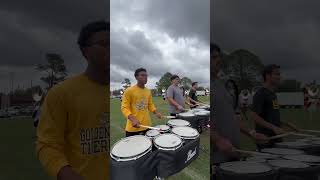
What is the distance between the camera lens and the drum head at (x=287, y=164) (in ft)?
5.87

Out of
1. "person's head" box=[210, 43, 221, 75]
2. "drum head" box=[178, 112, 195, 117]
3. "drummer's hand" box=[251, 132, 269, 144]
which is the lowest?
"drummer's hand" box=[251, 132, 269, 144]

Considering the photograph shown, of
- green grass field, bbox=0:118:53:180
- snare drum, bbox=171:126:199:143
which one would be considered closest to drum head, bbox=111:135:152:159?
snare drum, bbox=171:126:199:143

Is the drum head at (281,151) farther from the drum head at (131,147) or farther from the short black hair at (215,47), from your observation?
the drum head at (131,147)

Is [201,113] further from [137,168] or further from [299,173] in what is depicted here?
[299,173]

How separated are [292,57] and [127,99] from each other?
1.01 m

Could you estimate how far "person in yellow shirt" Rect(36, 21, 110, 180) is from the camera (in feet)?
4.38

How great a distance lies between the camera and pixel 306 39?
1833 mm

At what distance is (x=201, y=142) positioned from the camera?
225 cm

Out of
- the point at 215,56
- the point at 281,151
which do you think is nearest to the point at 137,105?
the point at 215,56

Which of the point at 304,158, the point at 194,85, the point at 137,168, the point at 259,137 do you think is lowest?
the point at 137,168

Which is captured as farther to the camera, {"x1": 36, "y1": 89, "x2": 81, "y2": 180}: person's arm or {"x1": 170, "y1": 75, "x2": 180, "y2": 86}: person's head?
{"x1": 170, "y1": 75, "x2": 180, "y2": 86}: person's head

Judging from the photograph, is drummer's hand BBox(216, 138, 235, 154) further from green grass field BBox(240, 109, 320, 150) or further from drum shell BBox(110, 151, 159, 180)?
drum shell BBox(110, 151, 159, 180)

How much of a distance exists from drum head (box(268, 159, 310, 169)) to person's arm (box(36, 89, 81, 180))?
1.02 metres

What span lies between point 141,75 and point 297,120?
92 cm
